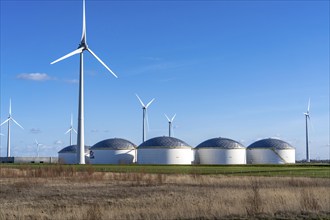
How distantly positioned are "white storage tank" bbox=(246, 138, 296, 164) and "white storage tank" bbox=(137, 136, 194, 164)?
80.1 feet

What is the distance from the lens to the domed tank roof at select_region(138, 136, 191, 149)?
5694 inches

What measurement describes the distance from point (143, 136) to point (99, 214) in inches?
5507

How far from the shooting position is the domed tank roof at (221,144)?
149875 mm

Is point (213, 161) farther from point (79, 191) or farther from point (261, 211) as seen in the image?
point (261, 211)

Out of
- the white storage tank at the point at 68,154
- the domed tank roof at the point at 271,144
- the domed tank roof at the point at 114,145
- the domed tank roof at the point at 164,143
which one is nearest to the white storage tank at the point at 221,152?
the domed tank roof at the point at 164,143

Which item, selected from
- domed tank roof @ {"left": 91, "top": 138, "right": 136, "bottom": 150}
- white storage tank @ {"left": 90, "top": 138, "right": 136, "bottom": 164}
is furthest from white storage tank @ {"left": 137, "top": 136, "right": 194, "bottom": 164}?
domed tank roof @ {"left": 91, "top": 138, "right": 136, "bottom": 150}

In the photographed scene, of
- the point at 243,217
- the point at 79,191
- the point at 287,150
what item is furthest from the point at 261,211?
the point at 287,150

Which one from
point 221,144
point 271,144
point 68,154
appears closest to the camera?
point 221,144

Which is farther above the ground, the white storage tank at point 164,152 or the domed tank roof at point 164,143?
the domed tank roof at point 164,143

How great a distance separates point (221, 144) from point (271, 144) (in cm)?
1911

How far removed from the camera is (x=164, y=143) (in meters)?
145

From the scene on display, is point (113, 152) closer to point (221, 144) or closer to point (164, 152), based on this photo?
point (164, 152)

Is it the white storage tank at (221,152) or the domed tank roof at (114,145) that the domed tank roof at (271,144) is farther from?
the domed tank roof at (114,145)

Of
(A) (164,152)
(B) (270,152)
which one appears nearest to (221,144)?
(B) (270,152)
